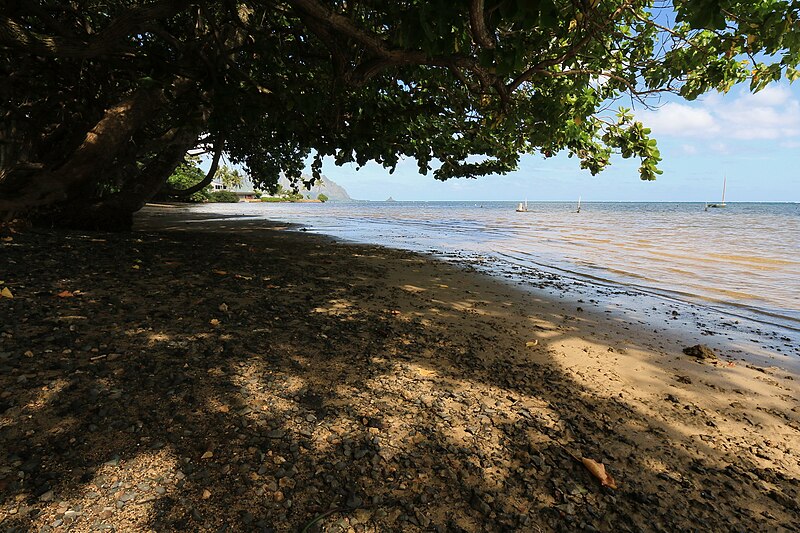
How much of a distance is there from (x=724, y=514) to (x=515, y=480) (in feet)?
3.29

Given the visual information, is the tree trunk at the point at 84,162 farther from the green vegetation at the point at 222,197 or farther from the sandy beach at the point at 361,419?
the green vegetation at the point at 222,197

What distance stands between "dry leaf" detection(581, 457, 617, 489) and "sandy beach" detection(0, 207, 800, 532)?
0.07ft

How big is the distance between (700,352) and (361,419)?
3.88 meters

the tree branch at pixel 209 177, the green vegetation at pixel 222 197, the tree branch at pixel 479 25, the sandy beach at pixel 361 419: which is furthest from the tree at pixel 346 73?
the green vegetation at pixel 222 197

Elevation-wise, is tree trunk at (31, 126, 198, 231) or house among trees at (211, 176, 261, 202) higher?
house among trees at (211, 176, 261, 202)

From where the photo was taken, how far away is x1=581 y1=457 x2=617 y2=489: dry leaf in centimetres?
213

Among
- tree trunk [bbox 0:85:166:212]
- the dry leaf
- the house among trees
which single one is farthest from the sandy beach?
the house among trees

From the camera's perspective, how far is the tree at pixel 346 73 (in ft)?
12.0

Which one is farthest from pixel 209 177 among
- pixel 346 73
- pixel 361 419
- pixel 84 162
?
pixel 361 419

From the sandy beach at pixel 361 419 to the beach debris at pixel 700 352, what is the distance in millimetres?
53

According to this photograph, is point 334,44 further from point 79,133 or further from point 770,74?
point 79,133

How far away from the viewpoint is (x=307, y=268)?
7422 mm

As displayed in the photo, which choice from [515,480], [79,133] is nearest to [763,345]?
[515,480]

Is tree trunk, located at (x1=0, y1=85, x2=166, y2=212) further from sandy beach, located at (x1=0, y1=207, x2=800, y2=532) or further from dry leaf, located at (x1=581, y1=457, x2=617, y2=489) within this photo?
dry leaf, located at (x1=581, y1=457, x2=617, y2=489)
